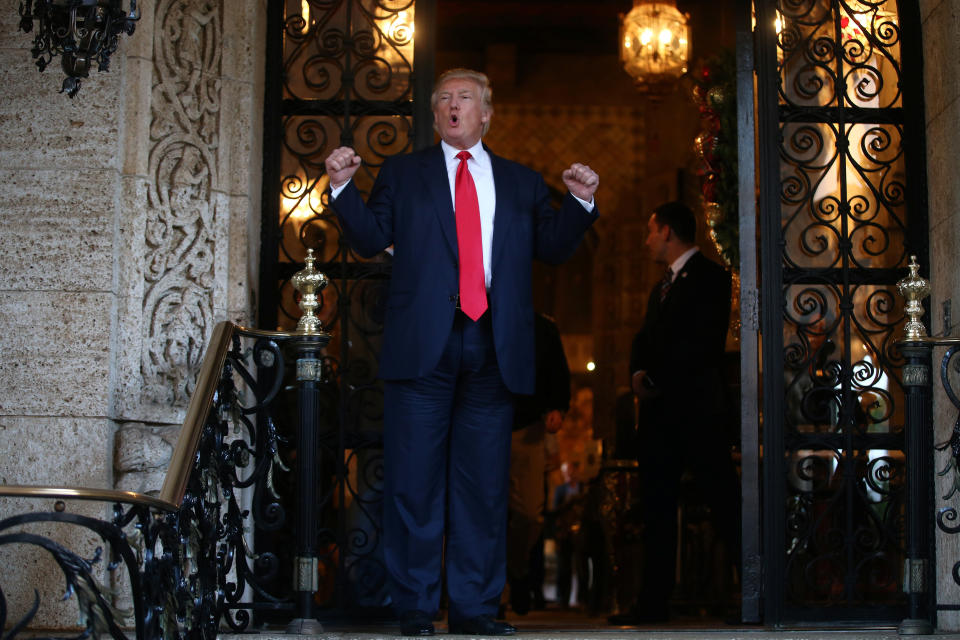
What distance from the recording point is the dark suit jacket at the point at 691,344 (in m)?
7.08

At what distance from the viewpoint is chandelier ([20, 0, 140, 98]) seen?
494cm

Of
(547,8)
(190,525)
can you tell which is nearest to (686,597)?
(190,525)

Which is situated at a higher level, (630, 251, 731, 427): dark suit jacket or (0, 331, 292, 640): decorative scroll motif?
(630, 251, 731, 427): dark suit jacket

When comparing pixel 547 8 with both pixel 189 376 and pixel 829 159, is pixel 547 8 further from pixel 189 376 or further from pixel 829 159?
pixel 189 376

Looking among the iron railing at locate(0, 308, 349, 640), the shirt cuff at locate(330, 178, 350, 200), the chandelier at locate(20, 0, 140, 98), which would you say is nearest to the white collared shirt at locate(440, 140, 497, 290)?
the shirt cuff at locate(330, 178, 350, 200)

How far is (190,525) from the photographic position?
4633 millimetres

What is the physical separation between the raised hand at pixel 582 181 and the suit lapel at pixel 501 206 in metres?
0.31

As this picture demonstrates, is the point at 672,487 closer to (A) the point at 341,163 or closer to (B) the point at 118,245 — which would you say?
(A) the point at 341,163

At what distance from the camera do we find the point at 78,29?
4988 millimetres

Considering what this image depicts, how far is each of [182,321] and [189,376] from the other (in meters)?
0.25

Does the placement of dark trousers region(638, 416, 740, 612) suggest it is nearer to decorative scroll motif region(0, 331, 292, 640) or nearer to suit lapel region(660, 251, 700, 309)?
suit lapel region(660, 251, 700, 309)

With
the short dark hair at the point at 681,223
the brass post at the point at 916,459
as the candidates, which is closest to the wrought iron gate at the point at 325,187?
the short dark hair at the point at 681,223

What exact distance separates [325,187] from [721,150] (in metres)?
2.57

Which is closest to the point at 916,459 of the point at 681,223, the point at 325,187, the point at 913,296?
the point at 913,296
